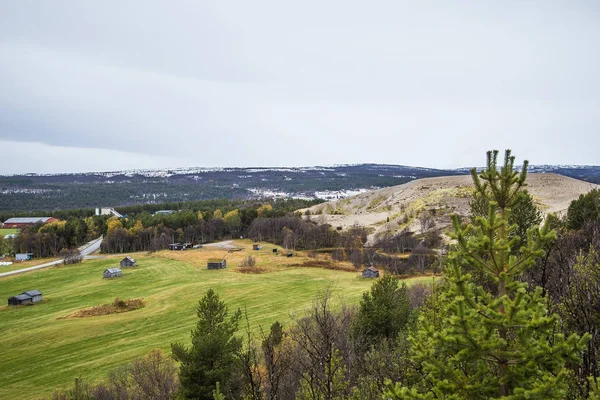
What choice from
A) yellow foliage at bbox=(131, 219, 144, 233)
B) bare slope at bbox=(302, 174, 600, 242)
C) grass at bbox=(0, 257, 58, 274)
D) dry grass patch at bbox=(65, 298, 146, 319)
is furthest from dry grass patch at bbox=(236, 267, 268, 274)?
yellow foliage at bbox=(131, 219, 144, 233)

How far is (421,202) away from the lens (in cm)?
9769

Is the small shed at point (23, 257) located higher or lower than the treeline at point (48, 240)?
lower

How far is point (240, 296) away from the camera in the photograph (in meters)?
Answer: 50.1

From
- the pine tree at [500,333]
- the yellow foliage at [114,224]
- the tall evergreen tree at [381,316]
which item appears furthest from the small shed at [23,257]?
the pine tree at [500,333]

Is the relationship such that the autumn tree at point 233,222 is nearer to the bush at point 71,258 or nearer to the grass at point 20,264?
the bush at point 71,258

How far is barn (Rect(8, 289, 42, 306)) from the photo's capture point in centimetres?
4900

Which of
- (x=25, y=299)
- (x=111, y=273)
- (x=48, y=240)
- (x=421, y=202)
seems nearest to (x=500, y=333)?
(x=25, y=299)

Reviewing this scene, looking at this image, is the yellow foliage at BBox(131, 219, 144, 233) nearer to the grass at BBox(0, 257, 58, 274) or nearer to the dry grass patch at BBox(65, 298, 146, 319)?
the grass at BBox(0, 257, 58, 274)

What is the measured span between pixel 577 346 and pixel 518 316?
0.80 metres

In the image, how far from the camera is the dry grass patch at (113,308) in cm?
4423

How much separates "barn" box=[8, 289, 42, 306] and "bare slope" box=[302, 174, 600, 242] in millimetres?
63316

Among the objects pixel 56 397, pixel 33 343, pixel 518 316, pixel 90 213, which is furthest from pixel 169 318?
pixel 90 213

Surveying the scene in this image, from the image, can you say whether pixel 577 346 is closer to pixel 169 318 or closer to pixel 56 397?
pixel 56 397

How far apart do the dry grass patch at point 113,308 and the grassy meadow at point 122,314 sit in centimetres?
126
